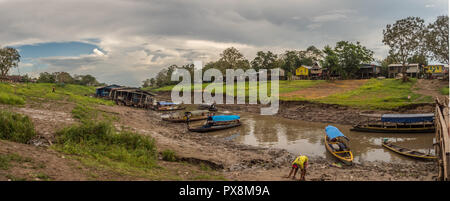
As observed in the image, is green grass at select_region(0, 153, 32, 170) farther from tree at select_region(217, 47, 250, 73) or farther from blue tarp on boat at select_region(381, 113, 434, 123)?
tree at select_region(217, 47, 250, 73)

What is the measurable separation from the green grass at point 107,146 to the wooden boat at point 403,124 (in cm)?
2201

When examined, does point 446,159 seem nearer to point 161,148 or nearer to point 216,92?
point 161,148

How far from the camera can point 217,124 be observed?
28281 mm

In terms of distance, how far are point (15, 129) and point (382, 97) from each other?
44.5 meters

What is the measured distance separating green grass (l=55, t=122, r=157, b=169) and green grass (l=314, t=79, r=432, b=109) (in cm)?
3159

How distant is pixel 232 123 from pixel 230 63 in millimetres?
65871

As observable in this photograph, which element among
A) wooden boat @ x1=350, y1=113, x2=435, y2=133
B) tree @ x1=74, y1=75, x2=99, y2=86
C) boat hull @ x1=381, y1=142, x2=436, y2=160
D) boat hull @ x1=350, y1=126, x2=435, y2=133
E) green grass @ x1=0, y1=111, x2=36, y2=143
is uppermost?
tree @ x1=74, y1=75, x2=99, y2=86

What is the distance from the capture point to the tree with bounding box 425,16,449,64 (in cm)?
4491

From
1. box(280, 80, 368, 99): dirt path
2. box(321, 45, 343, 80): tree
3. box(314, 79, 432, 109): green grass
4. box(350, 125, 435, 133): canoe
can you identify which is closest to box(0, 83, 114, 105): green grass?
box(350, 125, 435, 133): canoe

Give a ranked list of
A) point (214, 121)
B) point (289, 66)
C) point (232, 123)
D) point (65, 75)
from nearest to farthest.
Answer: point (214, 121) → point (232, 123) → point (289, 66) → point (65, 75)

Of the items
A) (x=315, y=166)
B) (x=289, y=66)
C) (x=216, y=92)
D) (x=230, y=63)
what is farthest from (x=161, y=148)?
(x=230, y=63)

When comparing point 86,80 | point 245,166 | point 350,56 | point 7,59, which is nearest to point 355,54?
point 350,56

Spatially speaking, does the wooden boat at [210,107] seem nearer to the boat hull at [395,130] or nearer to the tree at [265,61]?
the boat hull at [395,130]

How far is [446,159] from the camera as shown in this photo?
31.9 ft
